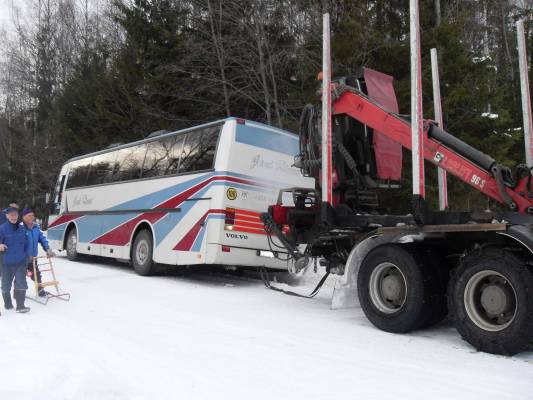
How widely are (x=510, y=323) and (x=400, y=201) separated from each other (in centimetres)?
813

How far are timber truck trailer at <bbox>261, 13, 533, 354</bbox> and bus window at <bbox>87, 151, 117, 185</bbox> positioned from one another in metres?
6.35

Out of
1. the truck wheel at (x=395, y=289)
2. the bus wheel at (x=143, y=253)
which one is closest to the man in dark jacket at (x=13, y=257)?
the bus wheel at (x=143, y=253)

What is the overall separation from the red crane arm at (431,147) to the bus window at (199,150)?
3225 millimetres

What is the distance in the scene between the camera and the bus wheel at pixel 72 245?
46.8 feet

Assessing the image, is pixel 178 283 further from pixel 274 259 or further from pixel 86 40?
pixel 86 40

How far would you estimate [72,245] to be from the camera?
14.4 m

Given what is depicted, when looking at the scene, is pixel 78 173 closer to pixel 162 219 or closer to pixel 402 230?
pixel 162 219

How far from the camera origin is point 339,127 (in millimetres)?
7594

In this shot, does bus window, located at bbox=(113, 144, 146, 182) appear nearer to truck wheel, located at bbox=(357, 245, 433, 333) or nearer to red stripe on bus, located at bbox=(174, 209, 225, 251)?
red stripe on bus, located at bbox=(174, 209, 225, 251)

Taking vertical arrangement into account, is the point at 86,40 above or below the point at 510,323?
above

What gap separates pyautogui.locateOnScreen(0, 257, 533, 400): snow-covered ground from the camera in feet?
13.2

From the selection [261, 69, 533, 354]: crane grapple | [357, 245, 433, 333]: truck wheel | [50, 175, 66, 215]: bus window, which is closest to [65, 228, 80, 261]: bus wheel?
[50, 175, 66, 215]: bus window

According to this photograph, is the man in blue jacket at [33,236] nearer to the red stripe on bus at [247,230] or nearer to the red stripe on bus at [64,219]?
the red stripe on bus at [247,230]

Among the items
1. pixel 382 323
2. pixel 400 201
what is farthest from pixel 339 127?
pixel 400 201
